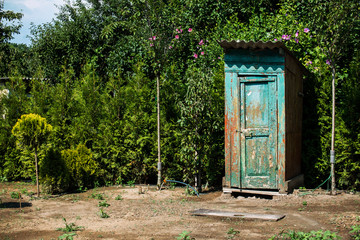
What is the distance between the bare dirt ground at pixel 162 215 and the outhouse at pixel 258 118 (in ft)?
1.32

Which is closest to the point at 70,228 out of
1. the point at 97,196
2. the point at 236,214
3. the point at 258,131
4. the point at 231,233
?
the point at 231,233

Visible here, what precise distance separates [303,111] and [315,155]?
41.7 inches

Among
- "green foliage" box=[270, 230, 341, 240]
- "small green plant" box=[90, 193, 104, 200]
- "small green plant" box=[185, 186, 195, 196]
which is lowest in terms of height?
"small green plant" box=[90, 193, 104, 200]

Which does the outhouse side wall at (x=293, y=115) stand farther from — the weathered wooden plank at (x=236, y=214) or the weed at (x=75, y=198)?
the weed at (x=75, y=198)

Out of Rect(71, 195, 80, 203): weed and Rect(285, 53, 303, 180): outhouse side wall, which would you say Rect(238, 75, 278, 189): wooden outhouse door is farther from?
Rect(71, 195, 80, 203): weed

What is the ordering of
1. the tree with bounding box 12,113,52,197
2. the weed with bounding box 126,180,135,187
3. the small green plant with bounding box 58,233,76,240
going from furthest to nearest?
the weed with bounding box 126,180,135,187 < the tree with bounding box 12,113,52,197 < the small green plant with bounding box 58,233,76,240

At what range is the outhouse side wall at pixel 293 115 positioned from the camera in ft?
24.7

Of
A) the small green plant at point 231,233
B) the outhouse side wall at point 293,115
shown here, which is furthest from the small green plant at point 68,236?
the outhouse side wall at point 293,115

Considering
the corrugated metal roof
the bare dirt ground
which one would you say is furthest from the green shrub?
the corrugated metal roof

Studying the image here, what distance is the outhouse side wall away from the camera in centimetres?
754

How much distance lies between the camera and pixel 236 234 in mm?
4879

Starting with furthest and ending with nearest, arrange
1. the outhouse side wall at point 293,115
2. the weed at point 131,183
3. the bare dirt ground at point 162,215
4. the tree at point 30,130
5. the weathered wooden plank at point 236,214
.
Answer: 1. the weed at point 131,183
2. the tree at point 30,130
3. the outhouse side wall at point 293,115
4. the weathered wooden plank at point 236,214
5. the bare dirt ground at point 162,215

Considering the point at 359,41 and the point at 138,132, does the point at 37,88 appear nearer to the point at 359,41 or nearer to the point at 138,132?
the point at 138,132

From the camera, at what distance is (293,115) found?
8.00 m
